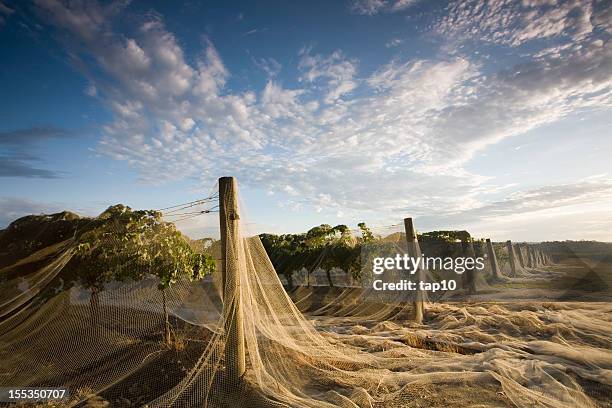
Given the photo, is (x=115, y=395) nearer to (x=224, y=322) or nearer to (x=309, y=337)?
(x=224, y=322)

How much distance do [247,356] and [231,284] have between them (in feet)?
4.45

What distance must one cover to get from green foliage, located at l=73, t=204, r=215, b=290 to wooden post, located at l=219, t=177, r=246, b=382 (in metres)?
1.82

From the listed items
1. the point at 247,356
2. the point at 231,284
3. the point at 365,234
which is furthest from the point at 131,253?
the point at 365,234

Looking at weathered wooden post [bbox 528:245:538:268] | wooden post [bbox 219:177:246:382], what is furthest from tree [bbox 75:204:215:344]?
weathered wooden post [bbox 528:245:538:268]

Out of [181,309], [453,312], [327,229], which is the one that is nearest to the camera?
[181,309]

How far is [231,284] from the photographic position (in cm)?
561

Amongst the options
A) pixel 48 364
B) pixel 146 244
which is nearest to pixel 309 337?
pixel 146 244

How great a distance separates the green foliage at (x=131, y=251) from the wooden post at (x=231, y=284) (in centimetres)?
182

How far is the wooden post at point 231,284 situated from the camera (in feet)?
18.1

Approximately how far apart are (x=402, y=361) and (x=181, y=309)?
473cm

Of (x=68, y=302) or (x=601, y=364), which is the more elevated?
(x=68, y=302)

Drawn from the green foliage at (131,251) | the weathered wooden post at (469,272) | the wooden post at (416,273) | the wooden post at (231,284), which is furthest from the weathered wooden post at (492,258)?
the wooden post at (231,284)

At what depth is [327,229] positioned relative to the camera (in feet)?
57.4

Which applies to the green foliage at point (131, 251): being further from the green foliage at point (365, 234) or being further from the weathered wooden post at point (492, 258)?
the weathered wooden post at point (492, 258)
